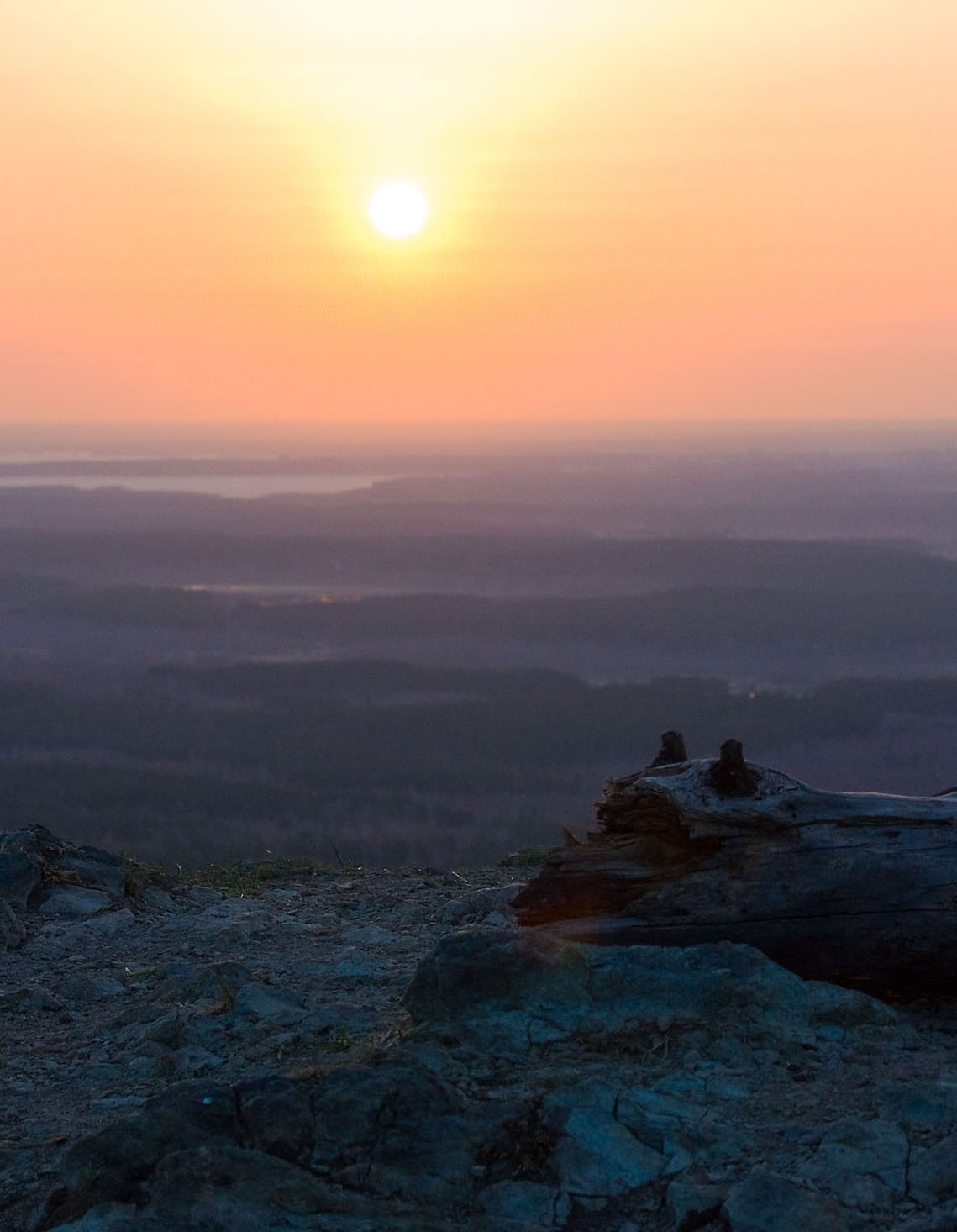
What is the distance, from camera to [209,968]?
24.2ft

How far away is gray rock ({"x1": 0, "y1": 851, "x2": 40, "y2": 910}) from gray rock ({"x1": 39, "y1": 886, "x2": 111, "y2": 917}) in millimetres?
142

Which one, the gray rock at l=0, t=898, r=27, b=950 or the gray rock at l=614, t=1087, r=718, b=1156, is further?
the gray rock at l=0, t=898, r=27, b=950

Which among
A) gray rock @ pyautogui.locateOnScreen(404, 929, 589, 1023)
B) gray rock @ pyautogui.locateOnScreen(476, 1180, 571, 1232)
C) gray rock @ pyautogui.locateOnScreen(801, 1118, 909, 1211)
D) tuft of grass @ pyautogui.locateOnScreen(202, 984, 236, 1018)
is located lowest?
tuft of grass @ pyautogui.locateOnScreen(202, 984, 236, 1018)

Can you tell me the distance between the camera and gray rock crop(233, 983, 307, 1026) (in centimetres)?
674

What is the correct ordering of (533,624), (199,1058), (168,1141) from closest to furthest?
(168,1141) < (199,1058) < (533,624)

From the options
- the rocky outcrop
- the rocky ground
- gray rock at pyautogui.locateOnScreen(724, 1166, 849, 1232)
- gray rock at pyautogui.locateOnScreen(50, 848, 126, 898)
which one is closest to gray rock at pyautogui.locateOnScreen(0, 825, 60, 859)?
the rocky outcrop

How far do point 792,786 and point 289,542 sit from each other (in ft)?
377

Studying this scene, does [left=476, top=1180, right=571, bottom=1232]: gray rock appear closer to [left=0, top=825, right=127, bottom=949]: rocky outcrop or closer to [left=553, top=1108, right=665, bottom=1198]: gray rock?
[left=553, top=1108, right=665, bottom=1198]: gray rock

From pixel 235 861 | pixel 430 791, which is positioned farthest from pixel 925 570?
pixel 235 861

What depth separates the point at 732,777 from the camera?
23.0 ft

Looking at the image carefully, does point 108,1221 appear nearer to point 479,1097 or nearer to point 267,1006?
point 479,1097

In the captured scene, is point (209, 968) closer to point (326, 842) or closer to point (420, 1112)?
point (420, 1112)

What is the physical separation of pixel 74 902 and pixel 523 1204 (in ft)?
18.4

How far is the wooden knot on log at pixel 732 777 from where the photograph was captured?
6.95 m
